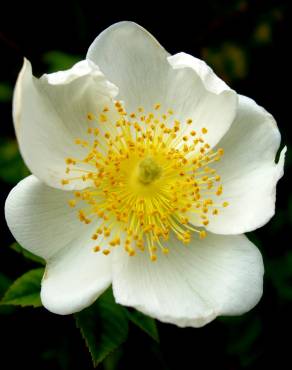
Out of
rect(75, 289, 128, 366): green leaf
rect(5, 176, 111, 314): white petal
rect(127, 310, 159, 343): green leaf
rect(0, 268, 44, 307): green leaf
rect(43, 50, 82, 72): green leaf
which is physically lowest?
rect(127, 310, 159, 343): green leaf

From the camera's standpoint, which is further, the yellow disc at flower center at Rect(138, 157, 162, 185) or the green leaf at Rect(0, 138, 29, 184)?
the green leaf at Rect(0, 138, 29, 184)

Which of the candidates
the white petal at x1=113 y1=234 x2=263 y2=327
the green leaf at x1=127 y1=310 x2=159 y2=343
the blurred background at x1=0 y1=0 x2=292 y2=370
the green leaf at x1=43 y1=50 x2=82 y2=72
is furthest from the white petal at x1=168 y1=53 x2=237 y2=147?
the green leaf at x1=43 y1=50 x2=82 y2=72

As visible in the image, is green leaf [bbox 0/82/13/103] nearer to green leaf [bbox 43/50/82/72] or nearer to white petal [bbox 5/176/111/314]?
green leaf [bbox 43/50/82/72]

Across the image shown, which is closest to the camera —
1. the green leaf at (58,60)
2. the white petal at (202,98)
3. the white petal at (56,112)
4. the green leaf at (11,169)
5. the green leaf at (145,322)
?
the white petal at (56,112)

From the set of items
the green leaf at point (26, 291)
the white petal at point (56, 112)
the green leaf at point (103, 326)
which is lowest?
the green leaf at point (103, 326)

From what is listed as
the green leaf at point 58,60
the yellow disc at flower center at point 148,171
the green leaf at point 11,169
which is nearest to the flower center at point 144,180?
the yellow disc at flower center at point 148,171

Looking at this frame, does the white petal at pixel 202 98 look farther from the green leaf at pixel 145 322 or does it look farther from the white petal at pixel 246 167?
the green leaf at pixel 145 322

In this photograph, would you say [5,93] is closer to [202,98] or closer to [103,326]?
[202,98]
